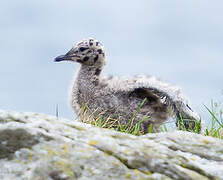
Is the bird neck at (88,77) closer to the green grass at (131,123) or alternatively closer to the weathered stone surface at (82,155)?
the green grass at (131,123)

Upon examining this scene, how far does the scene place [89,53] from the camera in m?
7.29

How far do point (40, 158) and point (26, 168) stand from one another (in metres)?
0.08

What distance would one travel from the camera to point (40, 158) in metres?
2.22

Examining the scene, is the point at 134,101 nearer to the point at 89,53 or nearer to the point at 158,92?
the point at 158,92

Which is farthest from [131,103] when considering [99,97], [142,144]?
[142,144]

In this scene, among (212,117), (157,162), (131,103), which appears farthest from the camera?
(131,103)

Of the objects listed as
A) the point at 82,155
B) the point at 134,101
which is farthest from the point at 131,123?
the point at 82,155

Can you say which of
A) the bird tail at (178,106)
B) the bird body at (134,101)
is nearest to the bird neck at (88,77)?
the bird body at (134,101)

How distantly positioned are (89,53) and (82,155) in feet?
16.8

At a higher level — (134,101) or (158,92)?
(158,92)

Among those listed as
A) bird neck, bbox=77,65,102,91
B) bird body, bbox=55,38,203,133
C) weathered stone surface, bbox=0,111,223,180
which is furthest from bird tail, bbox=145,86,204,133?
weathered stone surface, bbox=0,111,223,180

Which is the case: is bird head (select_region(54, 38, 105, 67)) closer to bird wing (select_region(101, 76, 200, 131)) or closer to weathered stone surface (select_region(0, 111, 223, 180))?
bird wing (select_region(101, 76, 200, 131))

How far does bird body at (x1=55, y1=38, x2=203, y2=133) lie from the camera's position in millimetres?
6469

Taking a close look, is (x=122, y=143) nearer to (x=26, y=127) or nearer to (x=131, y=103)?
(x=26, y=127)
